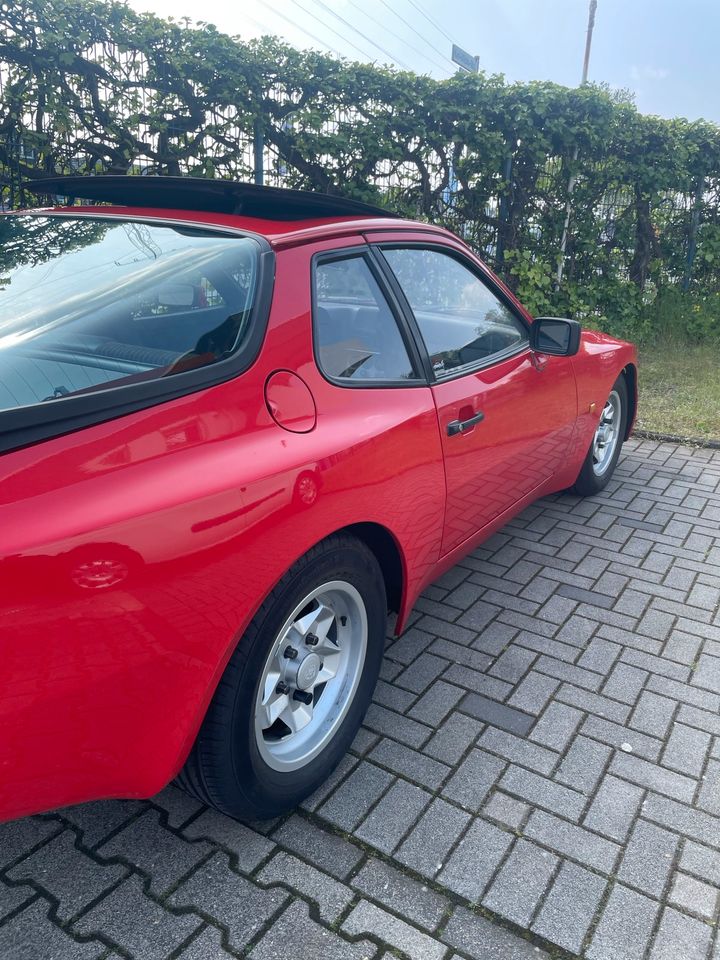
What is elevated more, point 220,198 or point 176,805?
point 220,198

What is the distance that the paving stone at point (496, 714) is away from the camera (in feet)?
8.46

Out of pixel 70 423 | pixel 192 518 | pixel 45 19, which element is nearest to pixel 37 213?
pixel 70 423

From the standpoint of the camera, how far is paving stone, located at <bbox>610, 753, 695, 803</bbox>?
2.30 meters

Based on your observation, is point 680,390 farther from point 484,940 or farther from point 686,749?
point 484,940

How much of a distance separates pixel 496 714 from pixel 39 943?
1550 millimetres

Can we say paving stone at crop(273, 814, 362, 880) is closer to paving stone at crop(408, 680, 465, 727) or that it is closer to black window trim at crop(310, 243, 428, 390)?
paving stone at crop(408, 680, 465, 727)

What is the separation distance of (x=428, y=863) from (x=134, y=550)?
1232 millimetres

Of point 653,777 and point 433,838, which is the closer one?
point 433,838

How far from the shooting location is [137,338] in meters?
1.90

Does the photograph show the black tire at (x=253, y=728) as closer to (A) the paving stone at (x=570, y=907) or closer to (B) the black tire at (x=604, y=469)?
(A) the paving stone at (x=570, y=907)

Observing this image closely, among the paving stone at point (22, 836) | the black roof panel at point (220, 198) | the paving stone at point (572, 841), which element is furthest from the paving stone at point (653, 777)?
the black roof panel at point (220, 198)

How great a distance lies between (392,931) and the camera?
183 cm

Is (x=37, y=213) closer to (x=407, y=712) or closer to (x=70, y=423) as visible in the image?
(x=70, y=423)

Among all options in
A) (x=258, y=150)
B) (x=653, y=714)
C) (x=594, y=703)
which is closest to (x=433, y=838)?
(x=594, y=703)
